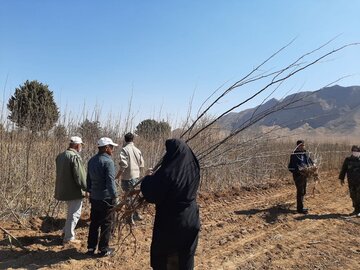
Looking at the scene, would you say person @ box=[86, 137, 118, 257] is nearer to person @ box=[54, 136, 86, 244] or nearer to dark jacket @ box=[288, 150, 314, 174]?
person @ box=[54, 136, 86, 244]

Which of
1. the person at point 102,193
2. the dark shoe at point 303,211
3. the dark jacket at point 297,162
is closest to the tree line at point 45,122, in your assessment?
the person at point 102,193

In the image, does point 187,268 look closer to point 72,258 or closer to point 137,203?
point 137,203

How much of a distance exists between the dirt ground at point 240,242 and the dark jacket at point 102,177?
0.93 metres

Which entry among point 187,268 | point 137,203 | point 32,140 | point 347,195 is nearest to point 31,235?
point 32,140

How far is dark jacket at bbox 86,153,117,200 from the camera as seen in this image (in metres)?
5.68

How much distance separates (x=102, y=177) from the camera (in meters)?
5.72

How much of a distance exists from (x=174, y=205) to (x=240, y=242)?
3748mm

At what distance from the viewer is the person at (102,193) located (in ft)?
18.7

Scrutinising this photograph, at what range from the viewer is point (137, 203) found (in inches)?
160

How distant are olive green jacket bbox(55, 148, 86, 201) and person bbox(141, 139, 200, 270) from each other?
2849 millimetres

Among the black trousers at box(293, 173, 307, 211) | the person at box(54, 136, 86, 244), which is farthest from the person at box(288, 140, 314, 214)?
the person at box(54, 136, 86, 244)

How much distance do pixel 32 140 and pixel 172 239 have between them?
5201mm

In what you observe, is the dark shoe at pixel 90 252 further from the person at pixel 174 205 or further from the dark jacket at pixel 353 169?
the dark jacket at pixel 353 169

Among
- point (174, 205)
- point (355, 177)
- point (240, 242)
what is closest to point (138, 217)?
point (240, 242)
